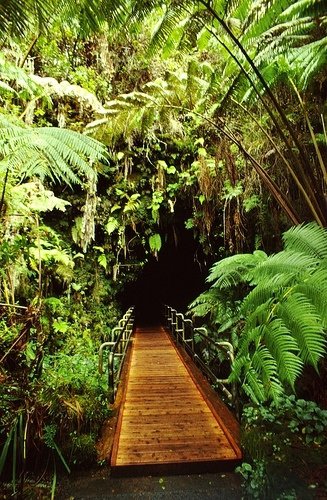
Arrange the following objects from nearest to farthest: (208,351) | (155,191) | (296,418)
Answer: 1. (296,418)
2. (208,351)
3. (155,191)

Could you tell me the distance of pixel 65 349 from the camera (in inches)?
263

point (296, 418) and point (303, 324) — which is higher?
point (303, 324)

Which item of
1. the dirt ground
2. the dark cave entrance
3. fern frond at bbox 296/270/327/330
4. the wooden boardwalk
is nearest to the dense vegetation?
fern frond at bbox 296/270/327/330

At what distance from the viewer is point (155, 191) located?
8062mm

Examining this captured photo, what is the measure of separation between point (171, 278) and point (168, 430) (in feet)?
48.9

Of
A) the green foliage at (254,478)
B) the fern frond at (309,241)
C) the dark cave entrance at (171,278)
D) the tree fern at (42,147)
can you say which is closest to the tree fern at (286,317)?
the fern frond at (309,241)

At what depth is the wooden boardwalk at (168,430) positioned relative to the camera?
3.08 m

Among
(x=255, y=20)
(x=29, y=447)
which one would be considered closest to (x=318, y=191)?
(x=255, y=20)

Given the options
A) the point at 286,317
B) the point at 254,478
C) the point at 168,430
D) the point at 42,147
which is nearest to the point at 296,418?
the point at 254,478

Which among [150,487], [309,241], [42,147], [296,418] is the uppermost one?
[42,147]

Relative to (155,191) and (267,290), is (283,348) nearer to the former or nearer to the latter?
(267,290)

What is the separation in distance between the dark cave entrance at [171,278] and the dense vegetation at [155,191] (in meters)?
1.83

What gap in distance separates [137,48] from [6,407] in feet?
25.1

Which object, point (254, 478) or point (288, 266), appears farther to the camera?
point (254, 478)
